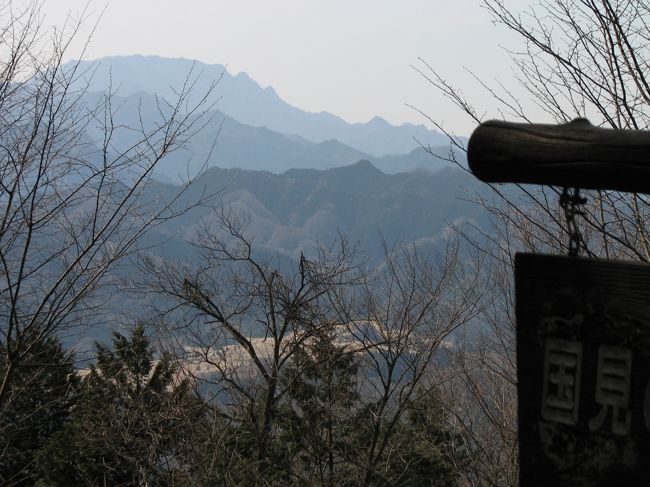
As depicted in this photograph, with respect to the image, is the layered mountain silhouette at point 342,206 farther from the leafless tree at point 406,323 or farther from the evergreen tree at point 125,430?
the evergreen tree at point 125,430

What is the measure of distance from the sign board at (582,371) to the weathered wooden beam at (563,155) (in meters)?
0.18

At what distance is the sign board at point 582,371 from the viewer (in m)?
1.35

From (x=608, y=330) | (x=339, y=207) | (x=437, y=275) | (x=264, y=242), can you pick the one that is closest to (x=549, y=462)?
(x=608, y=330)

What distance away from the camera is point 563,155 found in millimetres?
1453

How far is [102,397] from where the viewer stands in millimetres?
11695

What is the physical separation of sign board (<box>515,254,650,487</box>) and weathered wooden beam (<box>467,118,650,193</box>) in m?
0.18

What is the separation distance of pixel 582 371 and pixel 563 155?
45 centimetres

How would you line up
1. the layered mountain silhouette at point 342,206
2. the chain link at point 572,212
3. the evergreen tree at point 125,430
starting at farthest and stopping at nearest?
the layered mountain silhouette at point 342,206 < the evergreen tree at point 125,430 < the chain link at point 572,212

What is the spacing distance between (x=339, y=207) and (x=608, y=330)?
525ft

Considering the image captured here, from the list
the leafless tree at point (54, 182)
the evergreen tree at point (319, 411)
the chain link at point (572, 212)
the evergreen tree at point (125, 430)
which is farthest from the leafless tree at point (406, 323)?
the chain link at point (572, 212)

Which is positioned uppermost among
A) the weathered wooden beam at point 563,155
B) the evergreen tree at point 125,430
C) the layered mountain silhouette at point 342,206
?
the layered mountain silhouette at point 342,206

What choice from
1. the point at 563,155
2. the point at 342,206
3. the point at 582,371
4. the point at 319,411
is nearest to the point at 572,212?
the point at 563,155

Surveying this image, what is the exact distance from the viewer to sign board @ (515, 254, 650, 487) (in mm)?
1350

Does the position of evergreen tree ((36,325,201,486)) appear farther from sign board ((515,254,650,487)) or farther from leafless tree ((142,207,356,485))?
A: sign board ((515,254,650,487))
